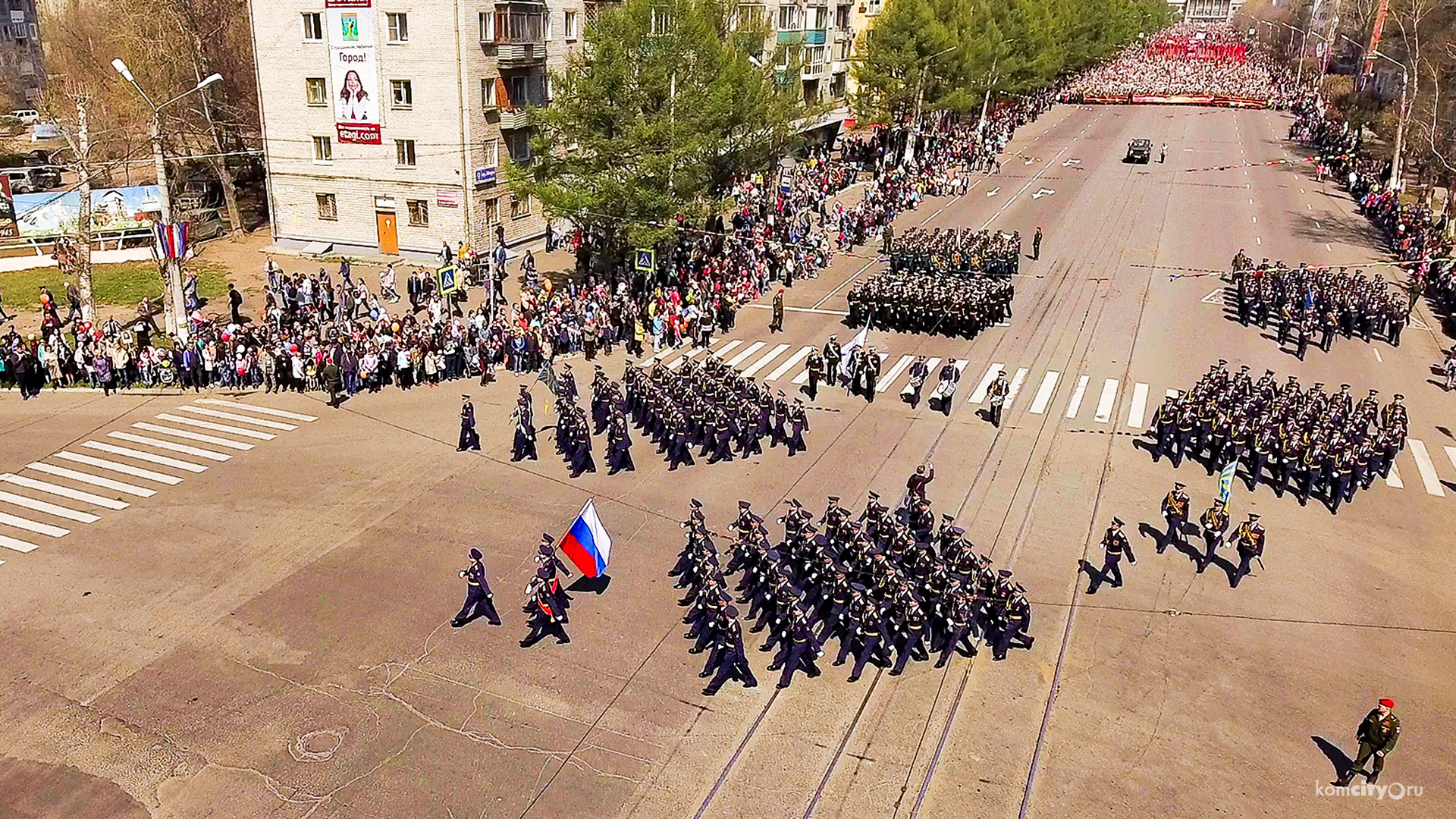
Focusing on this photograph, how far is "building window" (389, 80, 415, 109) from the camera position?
39519 millimetres

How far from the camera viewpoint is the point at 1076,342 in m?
31.6

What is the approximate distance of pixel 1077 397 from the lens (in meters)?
27.0

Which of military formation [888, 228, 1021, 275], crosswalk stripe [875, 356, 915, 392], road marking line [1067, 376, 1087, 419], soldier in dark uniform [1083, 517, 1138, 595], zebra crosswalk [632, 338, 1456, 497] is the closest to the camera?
soldier in dark uniform [1083, 517, 1138, 595]

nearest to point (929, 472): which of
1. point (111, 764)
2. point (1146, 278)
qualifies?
point (111, 764)

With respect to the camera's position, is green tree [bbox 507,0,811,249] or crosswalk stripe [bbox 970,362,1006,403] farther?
green tree [bbox 507,0,811,249]

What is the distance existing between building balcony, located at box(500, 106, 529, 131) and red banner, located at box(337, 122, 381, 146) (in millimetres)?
4809

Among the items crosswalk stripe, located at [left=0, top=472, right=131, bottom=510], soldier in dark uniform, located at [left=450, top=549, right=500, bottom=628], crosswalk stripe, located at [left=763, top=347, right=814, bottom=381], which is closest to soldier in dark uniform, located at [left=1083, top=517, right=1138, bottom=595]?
soldier in dark uniform, located at [left=450, top=549, right=500, bottom=628]

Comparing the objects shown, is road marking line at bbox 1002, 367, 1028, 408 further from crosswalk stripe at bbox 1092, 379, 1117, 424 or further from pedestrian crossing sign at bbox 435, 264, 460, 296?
pedestrian crossing sign at bbox 435, 264, 460, 296

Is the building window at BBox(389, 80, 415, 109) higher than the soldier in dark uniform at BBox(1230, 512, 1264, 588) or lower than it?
higher

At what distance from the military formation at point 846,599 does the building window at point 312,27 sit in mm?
31516

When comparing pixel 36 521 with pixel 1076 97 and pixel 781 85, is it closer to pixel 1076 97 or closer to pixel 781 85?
pixel 781 85

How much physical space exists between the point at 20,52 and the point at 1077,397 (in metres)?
94.9

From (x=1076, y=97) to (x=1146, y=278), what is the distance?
82096 millimetres

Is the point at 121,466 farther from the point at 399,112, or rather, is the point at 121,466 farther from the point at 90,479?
the point at 399,112
